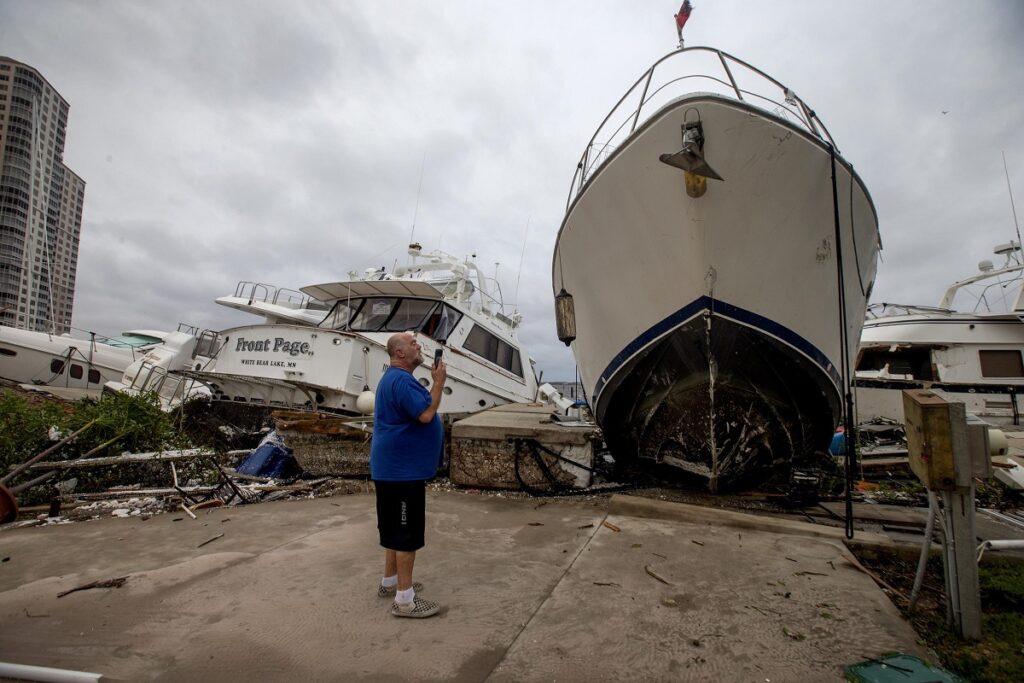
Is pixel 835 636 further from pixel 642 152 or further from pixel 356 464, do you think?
pixel 356 464

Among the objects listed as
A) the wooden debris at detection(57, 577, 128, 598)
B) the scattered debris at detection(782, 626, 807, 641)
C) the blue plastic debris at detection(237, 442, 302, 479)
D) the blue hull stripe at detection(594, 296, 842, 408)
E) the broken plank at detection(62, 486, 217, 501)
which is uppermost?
the blue hull stripe at detection(594, 296, 842, 408)

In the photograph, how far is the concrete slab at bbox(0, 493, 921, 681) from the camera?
161 centimetres

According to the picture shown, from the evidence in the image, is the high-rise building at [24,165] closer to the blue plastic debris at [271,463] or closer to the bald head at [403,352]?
the blue plastic debris at [271,463]

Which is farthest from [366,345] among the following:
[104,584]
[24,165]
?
[24,165]

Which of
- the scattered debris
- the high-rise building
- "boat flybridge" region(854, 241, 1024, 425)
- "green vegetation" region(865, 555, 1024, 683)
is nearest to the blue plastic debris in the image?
the scattered debris

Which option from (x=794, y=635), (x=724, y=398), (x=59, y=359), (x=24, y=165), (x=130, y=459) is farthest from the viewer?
(x=24, y=165)

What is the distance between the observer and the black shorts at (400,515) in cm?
204

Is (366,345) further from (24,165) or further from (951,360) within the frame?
(24,165)

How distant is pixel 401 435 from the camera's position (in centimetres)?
209

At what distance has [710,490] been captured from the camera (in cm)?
411

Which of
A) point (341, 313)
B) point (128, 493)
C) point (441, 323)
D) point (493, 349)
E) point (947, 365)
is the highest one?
point (341, 313)

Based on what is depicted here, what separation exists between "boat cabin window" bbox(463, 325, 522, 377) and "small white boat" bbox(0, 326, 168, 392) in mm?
11045

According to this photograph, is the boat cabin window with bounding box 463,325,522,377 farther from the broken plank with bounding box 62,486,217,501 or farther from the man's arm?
the man's arm

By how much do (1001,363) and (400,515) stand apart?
13.9 m
